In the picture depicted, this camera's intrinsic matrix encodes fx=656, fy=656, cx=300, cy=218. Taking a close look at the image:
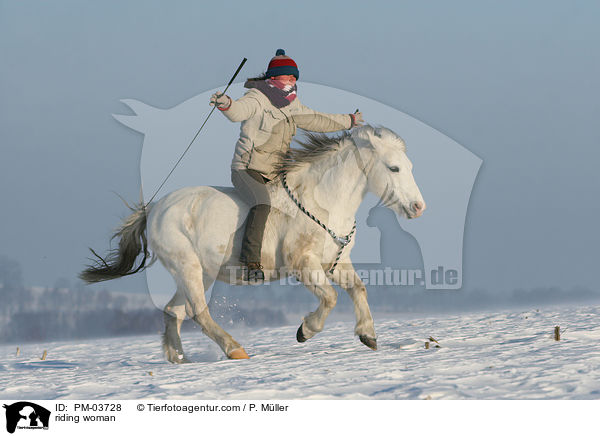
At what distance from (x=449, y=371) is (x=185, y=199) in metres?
3.10

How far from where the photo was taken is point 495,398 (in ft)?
12.7

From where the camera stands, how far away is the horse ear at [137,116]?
6.33m

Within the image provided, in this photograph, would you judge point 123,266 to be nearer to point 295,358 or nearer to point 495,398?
point 295,358

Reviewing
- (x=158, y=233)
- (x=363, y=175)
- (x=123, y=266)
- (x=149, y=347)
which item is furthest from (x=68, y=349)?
(x=363, y=175)

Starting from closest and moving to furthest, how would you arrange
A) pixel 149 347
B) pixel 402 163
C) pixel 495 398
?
1. pixel 495 398
2. pixel 402 163
3. pixel 149 347

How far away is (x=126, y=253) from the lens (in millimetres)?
7031

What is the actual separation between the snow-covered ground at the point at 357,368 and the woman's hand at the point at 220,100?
2.29 metres

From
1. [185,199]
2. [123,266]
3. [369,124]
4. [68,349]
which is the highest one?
[369,124]

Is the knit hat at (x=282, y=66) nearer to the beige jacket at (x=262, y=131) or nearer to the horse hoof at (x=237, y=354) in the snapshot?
the beige jacket at (x=262, y=131)

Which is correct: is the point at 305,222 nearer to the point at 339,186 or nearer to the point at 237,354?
the point at 339,186

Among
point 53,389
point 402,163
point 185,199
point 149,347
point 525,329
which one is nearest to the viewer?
point 53,389
